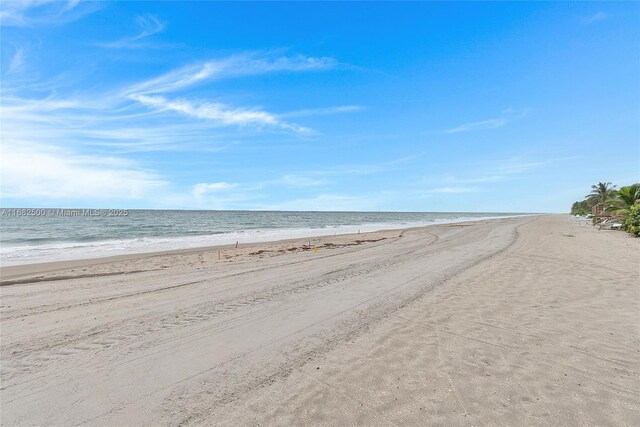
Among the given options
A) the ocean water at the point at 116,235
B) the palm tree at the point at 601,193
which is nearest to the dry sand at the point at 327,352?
the ocean water at the point at 116,235

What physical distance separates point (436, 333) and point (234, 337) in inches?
147

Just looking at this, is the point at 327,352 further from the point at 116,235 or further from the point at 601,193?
the point at 601,193

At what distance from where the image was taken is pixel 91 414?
3615 millimetres

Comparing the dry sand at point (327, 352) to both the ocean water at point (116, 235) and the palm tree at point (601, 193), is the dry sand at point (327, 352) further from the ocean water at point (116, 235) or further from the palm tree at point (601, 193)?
the palm tree at point (601, 193)

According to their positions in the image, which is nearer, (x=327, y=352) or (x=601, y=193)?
(x=327, y=352)

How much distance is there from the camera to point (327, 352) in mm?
5152

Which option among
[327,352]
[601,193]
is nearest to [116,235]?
[327,352]

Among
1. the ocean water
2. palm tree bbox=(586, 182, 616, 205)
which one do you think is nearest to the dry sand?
the ocean water

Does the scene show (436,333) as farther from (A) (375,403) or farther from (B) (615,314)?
(B) (615,314)

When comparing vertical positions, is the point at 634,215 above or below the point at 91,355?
above

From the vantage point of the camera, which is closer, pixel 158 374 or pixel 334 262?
A: pixel 158 374

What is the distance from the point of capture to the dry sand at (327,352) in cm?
365

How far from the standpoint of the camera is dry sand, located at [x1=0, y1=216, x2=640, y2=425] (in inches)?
144

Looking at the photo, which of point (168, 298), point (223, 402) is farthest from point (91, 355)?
point (168, 298)
